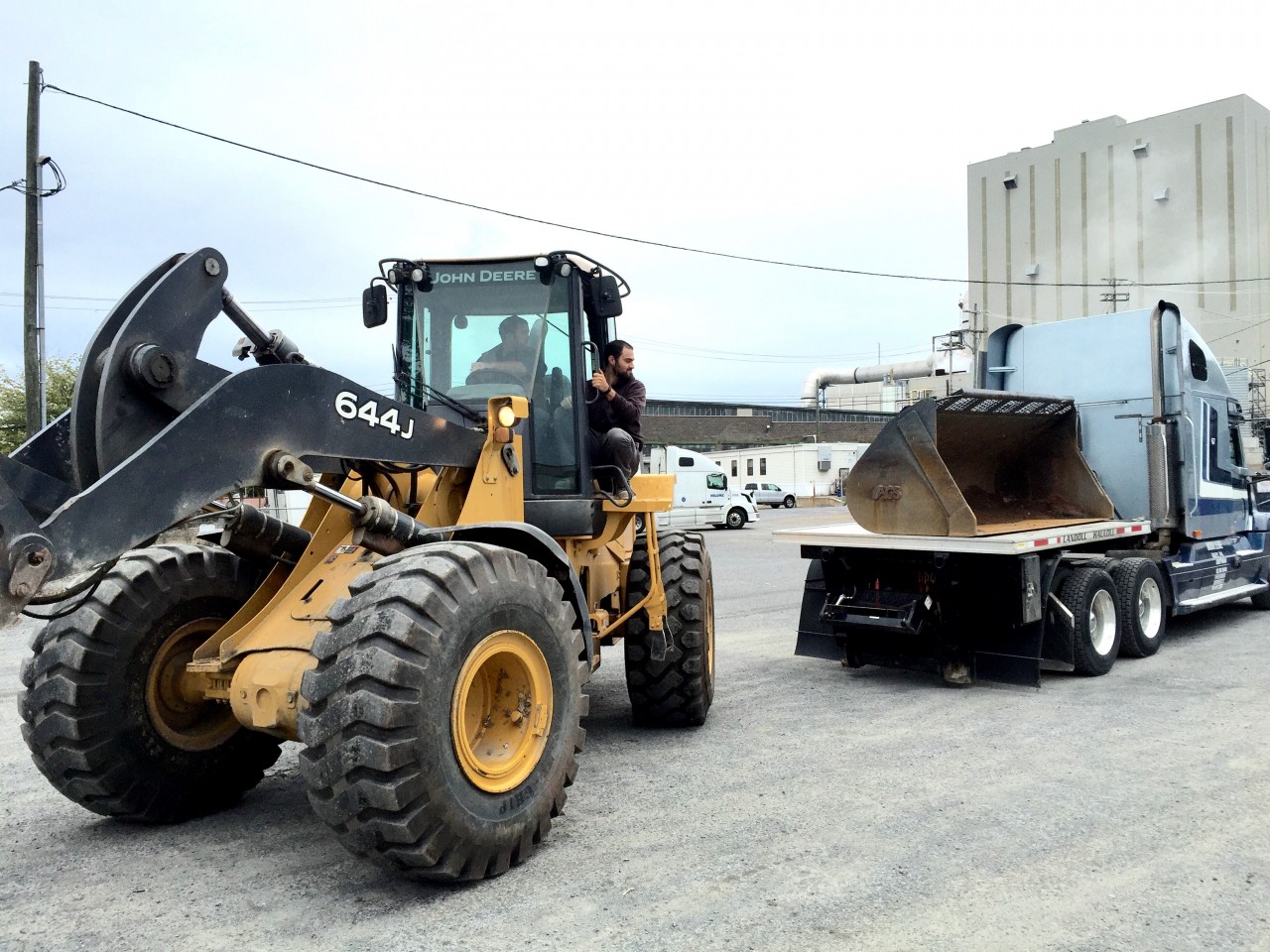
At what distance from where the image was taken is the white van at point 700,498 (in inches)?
1309

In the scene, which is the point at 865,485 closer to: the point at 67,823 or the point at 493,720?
the point at 493,720

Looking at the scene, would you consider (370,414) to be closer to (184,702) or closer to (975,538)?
(184,702)

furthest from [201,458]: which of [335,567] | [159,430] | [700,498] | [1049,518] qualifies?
[700,498]

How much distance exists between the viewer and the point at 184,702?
4.68 metres

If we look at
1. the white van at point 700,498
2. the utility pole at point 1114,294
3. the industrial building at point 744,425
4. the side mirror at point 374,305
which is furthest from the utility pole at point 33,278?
the industrial building at point 744,425

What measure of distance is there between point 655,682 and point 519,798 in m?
2.40

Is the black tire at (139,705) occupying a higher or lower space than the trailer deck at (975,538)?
lower

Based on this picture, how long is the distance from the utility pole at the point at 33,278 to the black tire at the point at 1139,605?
1606 centimetres

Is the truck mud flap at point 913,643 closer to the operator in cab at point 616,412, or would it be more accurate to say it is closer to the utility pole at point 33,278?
the operator in cab at point 616,412

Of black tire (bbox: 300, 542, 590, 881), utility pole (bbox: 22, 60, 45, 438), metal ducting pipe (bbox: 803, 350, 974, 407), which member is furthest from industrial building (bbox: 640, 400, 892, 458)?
black tire (bbox: 300, 542, 590, 881)

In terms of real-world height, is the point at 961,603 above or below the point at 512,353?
below

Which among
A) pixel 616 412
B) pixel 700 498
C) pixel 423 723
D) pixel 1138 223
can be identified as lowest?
pixel 423 723

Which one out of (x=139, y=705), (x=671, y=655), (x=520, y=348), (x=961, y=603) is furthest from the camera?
(x=961, y=603)

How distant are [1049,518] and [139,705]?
863 cm
